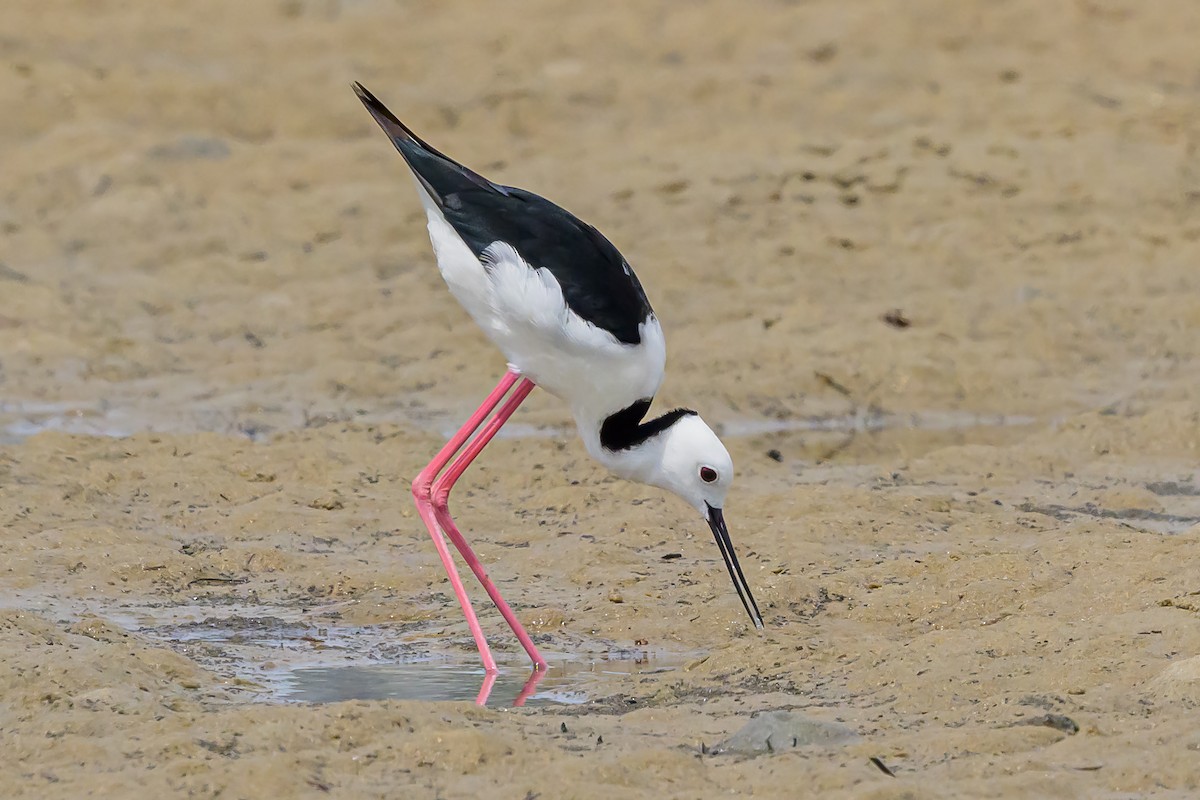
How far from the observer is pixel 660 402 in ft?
25.4

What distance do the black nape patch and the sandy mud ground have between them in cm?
52

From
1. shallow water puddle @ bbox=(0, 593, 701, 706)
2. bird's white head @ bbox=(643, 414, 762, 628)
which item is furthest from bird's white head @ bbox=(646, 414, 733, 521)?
shallow water puddle @ bbox=(0, 593, 701, 706)

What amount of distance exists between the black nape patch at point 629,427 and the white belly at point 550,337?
28mm

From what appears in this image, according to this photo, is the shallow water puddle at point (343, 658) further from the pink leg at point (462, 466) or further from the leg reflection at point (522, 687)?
the pink leg at point (462, 466)

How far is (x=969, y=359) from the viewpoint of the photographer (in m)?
8.42

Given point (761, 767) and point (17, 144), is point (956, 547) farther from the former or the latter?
point (17, 144)

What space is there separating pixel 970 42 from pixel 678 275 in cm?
434

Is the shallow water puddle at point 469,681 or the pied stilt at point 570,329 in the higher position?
the pied stilt at point 570,329

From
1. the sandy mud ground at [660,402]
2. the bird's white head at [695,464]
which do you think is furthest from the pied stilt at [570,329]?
the sandy mud ground at [660,402]

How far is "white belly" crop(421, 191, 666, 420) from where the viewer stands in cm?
533

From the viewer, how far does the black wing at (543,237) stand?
17.4ft

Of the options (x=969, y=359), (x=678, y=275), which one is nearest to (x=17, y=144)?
(x=678, y=275)

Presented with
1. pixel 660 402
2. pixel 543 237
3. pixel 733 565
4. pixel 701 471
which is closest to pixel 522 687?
pixel 733 565

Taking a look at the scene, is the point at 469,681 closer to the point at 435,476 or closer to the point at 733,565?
the point at 733,565
